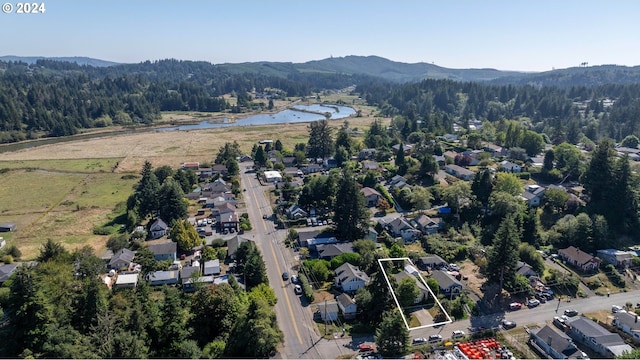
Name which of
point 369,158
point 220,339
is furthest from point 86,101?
point 220,339

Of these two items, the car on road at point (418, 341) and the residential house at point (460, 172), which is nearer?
the car on road at point (418, 341)

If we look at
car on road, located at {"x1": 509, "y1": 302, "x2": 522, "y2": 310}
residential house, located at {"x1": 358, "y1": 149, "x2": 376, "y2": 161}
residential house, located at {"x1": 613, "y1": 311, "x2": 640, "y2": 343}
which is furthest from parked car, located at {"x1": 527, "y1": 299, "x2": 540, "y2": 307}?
residential house, located at {"x1": 358, "y1": 149, "x2": 376, "y2": 161}

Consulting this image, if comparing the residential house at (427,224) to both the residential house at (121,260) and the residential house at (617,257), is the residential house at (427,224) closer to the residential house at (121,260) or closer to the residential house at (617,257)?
A: the residential house at (617,257)

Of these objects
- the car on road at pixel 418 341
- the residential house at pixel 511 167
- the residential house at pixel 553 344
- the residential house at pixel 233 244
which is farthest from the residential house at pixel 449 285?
the residential house at pixel 511 167

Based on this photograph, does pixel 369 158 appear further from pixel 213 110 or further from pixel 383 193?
pixel 213 110

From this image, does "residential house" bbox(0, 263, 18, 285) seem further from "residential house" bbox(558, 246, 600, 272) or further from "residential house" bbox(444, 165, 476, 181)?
"residential house" bbox(444, 165, 476, 181)

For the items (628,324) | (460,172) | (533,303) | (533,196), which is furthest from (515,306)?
(460,172)

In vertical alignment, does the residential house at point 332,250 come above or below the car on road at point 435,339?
above
